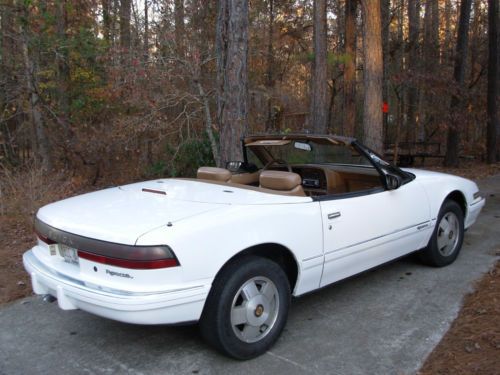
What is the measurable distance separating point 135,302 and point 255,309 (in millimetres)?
850

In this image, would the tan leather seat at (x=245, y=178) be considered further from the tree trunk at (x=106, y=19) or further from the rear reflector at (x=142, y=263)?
the tree trunk at (x=106, y=19)

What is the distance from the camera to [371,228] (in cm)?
396

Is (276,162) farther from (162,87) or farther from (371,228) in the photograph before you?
(162,87)

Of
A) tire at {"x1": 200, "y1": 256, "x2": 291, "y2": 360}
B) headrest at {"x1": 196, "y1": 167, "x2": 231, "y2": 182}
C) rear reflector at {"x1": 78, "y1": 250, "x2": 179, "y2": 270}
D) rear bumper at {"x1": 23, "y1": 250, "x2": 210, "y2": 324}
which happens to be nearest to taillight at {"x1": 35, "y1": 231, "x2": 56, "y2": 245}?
rear bumper at {"x1": 23, "y1": 250, "x2": 210, "y2": 324}

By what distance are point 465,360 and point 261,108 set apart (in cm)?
1206

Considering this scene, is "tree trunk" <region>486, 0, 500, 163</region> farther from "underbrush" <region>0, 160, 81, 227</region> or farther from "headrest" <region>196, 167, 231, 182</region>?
"headrest" <region>196, 167, 231, 182</region>

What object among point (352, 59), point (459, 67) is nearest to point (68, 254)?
point (352, 59)

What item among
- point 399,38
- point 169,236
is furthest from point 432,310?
point 399,38

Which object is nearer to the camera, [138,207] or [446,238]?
[138,207]

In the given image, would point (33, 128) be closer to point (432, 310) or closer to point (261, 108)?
point (261, 108)

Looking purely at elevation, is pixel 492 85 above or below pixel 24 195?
above

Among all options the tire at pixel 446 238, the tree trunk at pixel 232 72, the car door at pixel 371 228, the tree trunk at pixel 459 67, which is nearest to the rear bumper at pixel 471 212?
the tire at pixel 446 238

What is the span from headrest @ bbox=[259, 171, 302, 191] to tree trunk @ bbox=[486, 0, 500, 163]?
584 inches

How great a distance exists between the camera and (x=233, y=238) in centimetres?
298
